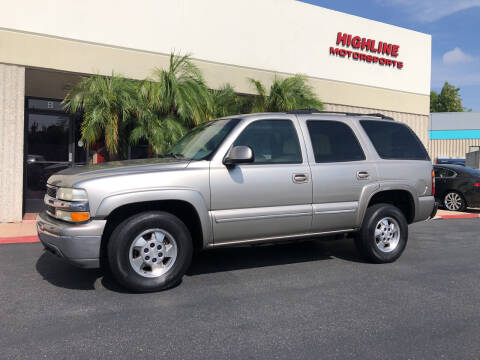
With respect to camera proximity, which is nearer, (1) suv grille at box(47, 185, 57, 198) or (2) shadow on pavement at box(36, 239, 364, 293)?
(1) suv grille at box(47, 185, 57, 198)

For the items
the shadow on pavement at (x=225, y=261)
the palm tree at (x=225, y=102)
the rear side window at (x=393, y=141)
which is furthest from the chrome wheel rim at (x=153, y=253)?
the palm tree at (x=225, y=102)

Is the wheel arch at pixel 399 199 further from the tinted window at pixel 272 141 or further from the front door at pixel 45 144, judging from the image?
the front door at pixel 45 144

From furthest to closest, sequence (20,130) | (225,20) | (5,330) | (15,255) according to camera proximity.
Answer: (225,20) < (20,130) < (15,255) < (5,330)

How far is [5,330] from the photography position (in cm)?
364

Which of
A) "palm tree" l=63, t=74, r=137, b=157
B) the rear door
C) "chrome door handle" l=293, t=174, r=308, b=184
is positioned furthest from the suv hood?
"palm tree" l=63, t=74, r=137, b=157

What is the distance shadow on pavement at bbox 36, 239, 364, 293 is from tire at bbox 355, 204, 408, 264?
0.39m

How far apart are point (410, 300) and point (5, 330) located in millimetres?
3785

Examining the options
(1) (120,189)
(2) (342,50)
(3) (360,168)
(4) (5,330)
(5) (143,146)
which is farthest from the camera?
(2) (342,50)

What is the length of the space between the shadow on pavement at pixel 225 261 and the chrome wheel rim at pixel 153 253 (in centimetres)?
38

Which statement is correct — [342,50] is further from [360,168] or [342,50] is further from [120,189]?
[120,189]

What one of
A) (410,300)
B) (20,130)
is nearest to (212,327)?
(410,300)

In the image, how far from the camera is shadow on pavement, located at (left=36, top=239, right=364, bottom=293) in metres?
5.09

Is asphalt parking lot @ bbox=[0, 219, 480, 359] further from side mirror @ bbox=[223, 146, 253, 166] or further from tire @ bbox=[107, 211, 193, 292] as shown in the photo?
side mirror @ bbox=[223, 146, 253, 166]

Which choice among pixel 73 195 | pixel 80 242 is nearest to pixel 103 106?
pixel 73 195
